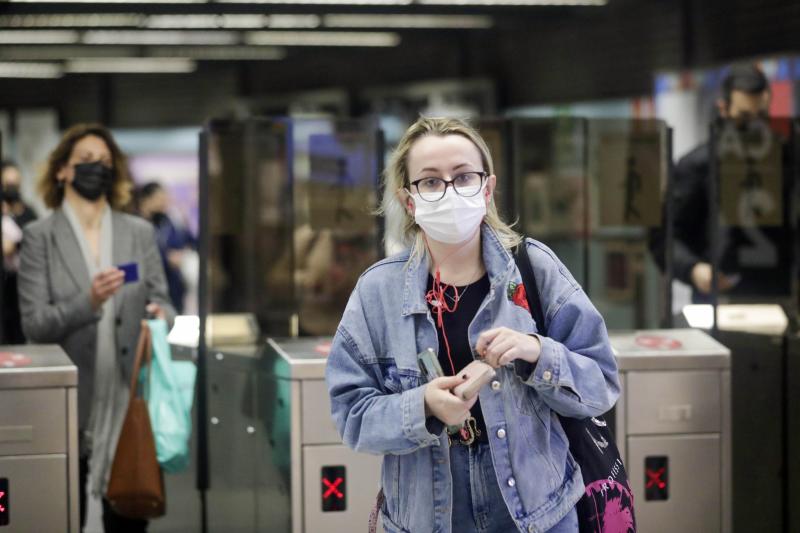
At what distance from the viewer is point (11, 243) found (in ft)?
27.4

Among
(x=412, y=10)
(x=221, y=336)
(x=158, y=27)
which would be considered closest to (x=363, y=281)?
(x=221, y=336)

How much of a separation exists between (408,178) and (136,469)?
7.68 feet

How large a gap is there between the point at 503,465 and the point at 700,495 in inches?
85.2

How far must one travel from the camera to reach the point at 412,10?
1086 centimetres

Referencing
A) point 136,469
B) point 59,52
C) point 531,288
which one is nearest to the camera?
point 531,288

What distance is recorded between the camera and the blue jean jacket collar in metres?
2.59

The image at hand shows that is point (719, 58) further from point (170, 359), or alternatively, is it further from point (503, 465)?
point (503, 465)

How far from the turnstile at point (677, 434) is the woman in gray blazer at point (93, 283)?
1.82m

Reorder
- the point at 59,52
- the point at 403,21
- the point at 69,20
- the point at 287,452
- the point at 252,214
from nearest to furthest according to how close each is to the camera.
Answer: the point at 287,452 < the point at 252,214 < the point at 69,20 < the point at 403,21 < the point at 59,52

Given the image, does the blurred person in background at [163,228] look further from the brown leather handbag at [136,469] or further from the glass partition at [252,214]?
the brown leather handbag at [136,469]

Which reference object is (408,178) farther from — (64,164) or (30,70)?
(30,70)

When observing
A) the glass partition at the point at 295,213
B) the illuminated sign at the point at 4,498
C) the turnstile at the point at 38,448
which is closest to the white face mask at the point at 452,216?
the turnstile at the point at 38,448

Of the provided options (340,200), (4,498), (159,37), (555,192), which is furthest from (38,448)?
(159,37)

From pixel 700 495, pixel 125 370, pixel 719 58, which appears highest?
pixel 719 58
